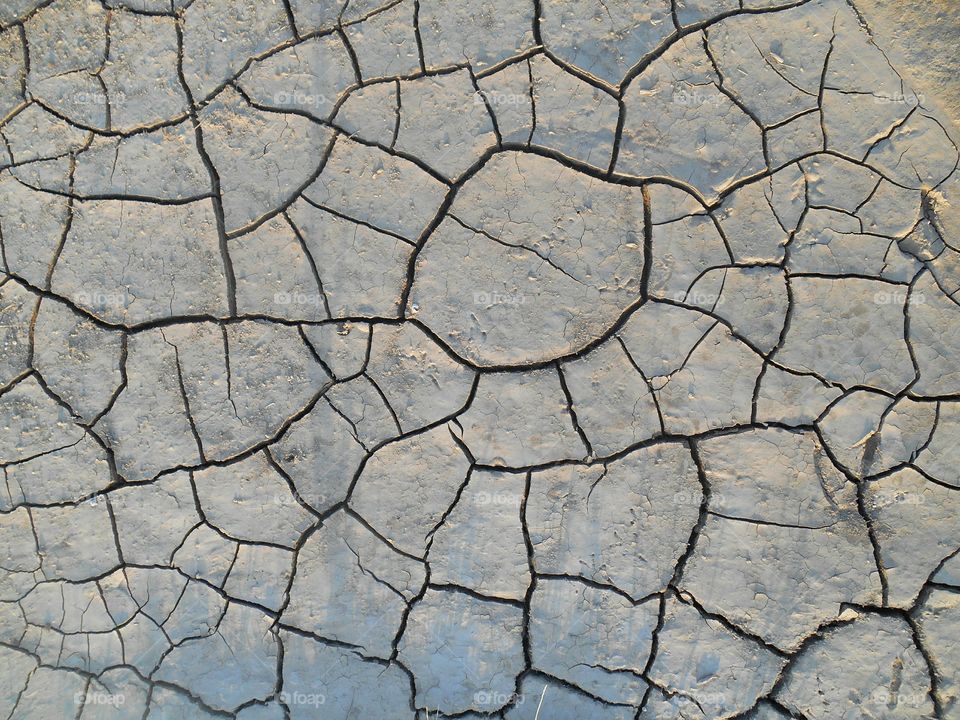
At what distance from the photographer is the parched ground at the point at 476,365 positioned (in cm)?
262

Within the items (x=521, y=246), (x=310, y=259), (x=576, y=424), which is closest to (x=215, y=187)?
(x=310, y=259)

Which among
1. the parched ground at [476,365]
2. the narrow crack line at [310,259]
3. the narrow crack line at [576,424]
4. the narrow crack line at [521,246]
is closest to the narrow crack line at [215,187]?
the parched ground at [476,365]

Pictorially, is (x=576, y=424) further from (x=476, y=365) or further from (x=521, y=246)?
(x=521, y=246)

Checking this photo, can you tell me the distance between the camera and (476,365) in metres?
2.69

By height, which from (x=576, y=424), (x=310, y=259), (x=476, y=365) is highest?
(x=310, y=259)

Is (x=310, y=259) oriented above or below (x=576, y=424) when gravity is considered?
above

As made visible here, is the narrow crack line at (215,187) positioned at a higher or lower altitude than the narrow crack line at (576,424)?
higher

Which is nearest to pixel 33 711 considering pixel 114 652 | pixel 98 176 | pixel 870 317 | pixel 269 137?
pixel 114 652

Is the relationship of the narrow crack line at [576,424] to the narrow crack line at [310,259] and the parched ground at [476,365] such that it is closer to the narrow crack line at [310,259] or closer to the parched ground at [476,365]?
the parched ground at [476,365]

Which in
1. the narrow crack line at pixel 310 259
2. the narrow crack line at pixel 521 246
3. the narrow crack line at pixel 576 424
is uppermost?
the narrow crack line at pixel 521 246

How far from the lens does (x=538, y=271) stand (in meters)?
2.68

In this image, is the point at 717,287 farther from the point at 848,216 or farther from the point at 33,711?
the point at 33,711

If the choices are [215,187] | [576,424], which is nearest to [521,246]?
[576,424]

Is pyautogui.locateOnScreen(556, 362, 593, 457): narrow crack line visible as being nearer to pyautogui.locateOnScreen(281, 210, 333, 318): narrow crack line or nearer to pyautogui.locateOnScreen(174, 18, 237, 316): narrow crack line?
pyautogui.locateOnScreen(281, 210, 333, 318): narrow crack line
